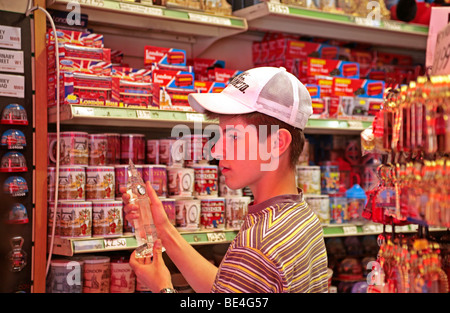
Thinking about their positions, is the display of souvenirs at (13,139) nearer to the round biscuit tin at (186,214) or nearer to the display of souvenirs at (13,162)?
the display of souvenirs at (13,162)

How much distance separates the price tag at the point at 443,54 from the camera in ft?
3.66

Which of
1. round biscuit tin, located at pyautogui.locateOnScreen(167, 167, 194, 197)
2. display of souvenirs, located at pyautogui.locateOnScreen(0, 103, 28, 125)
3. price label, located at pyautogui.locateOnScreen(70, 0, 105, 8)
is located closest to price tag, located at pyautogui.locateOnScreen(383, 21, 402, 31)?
round biscuit tin, located at pyautogui.locateOnScreen(167, 167, 194, 197)

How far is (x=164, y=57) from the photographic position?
8.13 ft

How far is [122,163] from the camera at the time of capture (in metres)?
2.41

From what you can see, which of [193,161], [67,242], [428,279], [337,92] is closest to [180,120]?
[193,161]

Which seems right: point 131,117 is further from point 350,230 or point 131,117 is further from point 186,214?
point 350,230

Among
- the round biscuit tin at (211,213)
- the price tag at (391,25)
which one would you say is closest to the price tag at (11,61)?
the round biscuit tin at (211,213)

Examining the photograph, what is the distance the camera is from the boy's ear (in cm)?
134

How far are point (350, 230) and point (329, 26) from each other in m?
1.11

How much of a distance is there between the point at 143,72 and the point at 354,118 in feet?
3.64

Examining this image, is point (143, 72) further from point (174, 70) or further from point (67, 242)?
point (67, 242)

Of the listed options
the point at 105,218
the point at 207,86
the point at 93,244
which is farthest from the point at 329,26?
the point at 93,244

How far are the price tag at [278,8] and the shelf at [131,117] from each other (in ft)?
1.70

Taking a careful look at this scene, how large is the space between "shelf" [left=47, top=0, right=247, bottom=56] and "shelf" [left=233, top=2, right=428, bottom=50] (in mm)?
125
